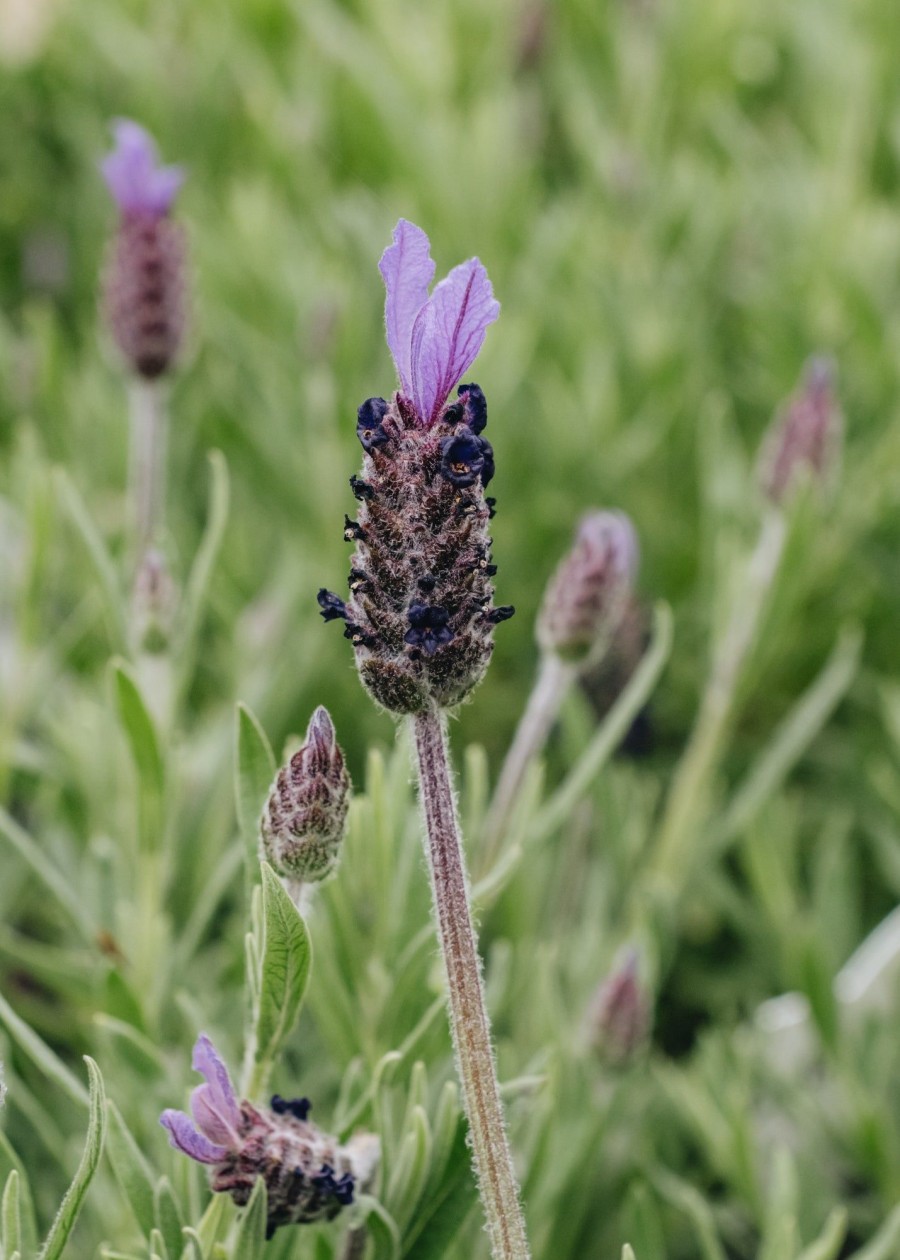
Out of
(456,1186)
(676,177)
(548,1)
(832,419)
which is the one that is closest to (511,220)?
(676,177)

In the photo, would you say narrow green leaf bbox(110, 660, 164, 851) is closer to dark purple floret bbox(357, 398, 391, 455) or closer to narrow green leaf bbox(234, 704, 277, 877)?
narrow green leaf bbox(234, 704, 277, 877)

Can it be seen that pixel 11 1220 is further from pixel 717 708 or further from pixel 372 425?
pixel 717 708

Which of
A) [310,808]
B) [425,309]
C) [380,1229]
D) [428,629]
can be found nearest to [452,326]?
[425,309]

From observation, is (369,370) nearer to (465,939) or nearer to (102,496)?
(102,496)

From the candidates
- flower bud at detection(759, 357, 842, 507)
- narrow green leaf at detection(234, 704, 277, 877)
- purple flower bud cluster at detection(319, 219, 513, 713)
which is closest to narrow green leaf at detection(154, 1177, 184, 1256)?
narrow green leaf at detection(234, 704, 277, 877)

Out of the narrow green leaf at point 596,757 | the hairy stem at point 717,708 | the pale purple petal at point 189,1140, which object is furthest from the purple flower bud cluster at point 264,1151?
the hairy stem at point 717,708

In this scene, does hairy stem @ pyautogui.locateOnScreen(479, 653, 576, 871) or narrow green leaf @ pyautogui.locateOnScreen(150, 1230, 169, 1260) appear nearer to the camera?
narrow green leaf @ pyautogui.locateOnScreen(150, 1230, 169, 1260)
